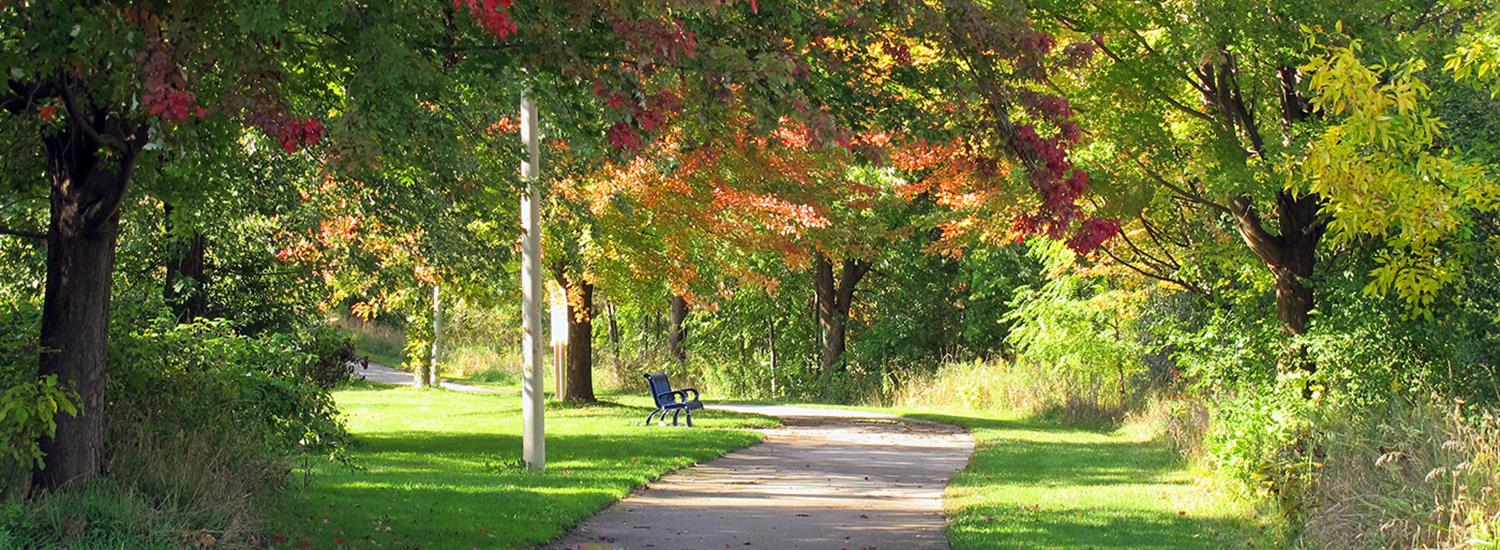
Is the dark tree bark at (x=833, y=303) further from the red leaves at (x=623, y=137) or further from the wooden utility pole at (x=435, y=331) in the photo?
the red leaves at (x=623, y=137)

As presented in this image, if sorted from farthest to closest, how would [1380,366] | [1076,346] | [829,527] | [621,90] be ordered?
[1076,346] < [1380,366] < [829,527] < [621,90]

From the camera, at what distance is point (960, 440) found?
2255 centimetres

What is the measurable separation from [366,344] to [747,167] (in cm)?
4549

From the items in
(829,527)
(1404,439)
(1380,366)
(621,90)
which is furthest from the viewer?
(1380,366)

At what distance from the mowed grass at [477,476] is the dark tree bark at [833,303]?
40.0ft

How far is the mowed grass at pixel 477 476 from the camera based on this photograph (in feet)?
35.7

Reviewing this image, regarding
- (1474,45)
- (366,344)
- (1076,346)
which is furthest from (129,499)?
(366,344)

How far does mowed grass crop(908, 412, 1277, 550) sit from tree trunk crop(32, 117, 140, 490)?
19.5 ft

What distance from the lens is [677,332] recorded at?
4534 cm

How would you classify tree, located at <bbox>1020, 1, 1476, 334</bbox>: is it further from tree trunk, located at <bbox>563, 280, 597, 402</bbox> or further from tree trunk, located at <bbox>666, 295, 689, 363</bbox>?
tree trunk, located at <bbox>666, 295, 689, 363</bbox>

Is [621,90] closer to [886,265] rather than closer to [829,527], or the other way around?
[829,527]

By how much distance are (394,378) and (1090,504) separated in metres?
36.8

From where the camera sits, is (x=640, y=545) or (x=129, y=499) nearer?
(x=129, y=499)

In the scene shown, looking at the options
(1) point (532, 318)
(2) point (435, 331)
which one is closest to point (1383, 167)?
(1) point (532, 318)
